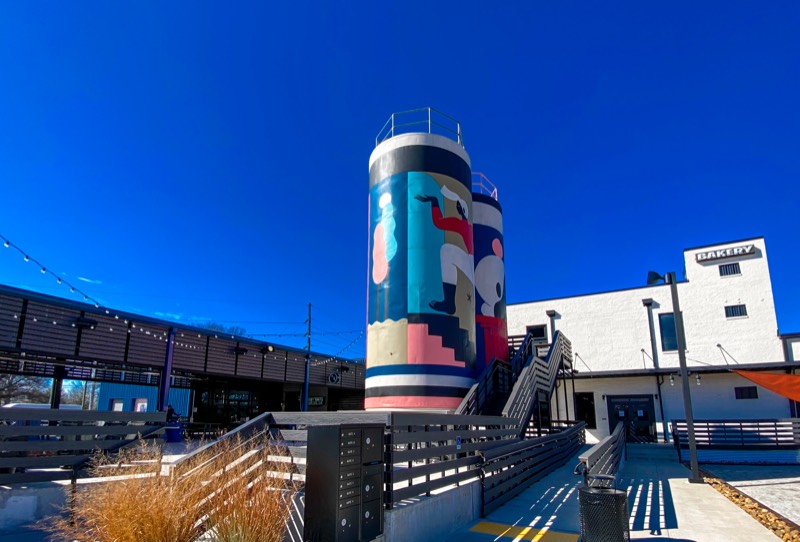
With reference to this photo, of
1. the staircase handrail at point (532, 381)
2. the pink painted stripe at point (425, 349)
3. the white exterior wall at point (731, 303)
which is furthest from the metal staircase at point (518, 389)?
the white exterior wall at point (731, 303)

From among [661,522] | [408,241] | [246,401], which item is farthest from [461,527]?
[246,401]

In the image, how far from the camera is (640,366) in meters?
23.7

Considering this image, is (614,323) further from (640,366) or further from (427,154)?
(427,154)

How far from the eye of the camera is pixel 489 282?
1772 centimetres

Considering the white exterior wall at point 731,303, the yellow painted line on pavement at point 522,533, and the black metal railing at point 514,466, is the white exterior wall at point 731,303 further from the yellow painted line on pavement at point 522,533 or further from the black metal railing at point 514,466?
the yellow painted line on pavement at point 522,533

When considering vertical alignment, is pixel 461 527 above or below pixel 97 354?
below

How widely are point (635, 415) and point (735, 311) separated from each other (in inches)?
252

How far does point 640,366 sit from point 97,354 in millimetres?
22208

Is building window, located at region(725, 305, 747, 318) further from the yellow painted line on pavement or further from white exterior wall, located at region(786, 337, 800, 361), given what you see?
the yellow painted line on pavement

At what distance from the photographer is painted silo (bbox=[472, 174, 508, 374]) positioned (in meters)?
16.6

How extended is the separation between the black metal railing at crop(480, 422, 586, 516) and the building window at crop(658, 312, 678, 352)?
12.8 m

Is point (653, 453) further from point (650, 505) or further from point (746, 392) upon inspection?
point (650, 505)

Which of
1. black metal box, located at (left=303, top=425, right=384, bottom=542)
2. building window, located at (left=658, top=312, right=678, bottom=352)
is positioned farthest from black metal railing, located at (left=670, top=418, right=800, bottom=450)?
black metal box, located at (left=303, top=425, right=384, bottom=542)

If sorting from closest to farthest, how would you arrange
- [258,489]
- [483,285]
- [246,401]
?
[258,489] < [483,285] < [246,401]
